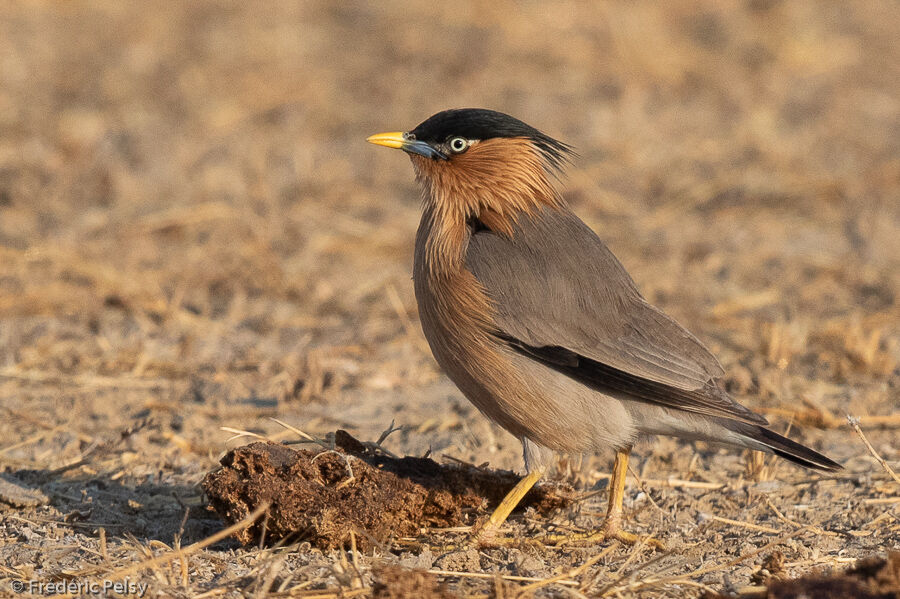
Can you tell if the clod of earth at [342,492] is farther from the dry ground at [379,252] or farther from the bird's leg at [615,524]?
the bird's leg at [615,524]

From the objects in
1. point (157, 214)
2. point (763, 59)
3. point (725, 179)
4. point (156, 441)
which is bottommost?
point (156, 441)

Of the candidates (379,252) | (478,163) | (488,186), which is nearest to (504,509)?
(488,186)

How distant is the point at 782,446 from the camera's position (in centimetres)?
464

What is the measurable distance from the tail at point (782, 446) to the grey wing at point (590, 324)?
0.22 feet

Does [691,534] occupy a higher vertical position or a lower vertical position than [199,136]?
lower

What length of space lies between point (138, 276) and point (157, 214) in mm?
1153

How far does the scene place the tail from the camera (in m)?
4.59

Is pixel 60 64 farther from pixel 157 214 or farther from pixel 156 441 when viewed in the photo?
pixel 156 441

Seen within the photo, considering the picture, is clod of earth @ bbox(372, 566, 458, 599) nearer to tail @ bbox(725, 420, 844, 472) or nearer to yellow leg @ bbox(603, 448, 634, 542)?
yellow leg @ bbox(603, 448, 634, 542)

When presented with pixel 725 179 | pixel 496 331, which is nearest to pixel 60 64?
pixel 725 179

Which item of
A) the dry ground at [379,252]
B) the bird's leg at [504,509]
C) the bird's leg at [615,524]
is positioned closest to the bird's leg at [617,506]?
the bird's leg at [615,524]

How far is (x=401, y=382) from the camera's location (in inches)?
285

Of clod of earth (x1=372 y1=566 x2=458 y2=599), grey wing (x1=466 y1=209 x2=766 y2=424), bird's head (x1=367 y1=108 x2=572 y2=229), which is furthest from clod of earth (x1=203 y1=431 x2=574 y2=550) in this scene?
bird's head (x1=367 y1=108 x2=572 y2=229)

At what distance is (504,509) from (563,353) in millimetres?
751
